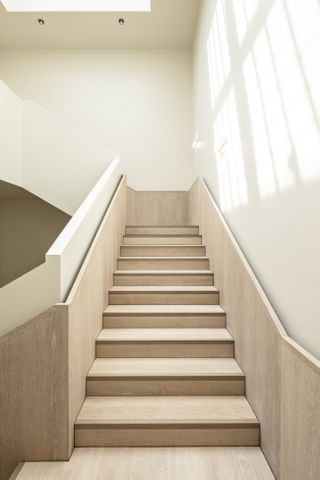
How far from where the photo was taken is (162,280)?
375cm

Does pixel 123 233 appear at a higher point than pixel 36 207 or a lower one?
lower

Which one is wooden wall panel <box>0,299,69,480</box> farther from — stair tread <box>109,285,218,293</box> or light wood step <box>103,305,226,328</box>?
stair tread <box>109,285,218,293</box>

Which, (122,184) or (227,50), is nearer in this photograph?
(227,50)

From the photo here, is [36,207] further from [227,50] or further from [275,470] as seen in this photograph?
[275,470]

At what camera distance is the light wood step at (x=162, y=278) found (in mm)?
3738

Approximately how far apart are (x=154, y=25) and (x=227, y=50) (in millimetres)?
2798

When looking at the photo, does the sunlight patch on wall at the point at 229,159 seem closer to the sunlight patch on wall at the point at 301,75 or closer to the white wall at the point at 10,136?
the sunlight patch on wall at the point at 301,75

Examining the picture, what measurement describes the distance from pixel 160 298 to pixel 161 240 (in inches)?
47.8

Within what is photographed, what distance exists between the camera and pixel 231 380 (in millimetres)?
2588

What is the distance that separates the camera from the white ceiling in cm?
537

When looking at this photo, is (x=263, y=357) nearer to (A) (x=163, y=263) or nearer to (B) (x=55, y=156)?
(A) (x=163, y=263)

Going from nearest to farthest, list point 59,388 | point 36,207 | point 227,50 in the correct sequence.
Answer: point 59,388, point 227,50, point 36,207

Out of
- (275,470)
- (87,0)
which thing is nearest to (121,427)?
(275,470)

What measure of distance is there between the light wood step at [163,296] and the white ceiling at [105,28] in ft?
12.4
